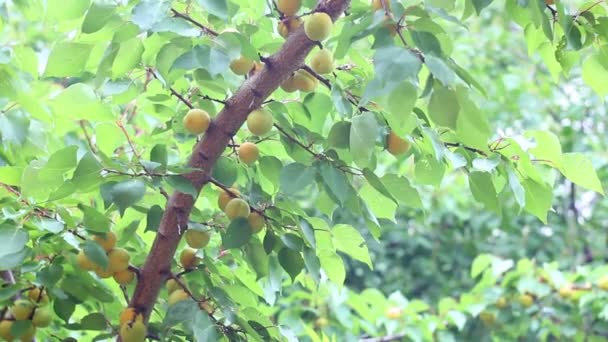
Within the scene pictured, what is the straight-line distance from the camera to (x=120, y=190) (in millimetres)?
834

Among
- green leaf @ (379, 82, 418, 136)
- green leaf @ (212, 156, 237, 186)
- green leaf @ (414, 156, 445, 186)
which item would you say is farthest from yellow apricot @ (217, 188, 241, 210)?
green leaf @ (379, 82, 418, 136)

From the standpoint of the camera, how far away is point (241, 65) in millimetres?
942

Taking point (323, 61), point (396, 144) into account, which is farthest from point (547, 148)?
point (323, 61)

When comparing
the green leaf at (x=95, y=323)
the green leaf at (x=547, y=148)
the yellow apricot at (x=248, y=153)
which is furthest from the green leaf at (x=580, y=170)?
the green leaf at (x=95, y=323)

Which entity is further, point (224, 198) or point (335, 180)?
point (224, 198)

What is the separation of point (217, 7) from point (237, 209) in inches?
10.4

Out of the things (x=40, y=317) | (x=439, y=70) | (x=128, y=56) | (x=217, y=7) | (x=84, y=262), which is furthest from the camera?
(x=40, y=317)

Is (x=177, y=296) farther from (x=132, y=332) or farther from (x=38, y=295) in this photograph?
(x=38, y=295)

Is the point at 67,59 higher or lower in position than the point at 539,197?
higher

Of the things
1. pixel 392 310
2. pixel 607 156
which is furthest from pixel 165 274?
pixel 607 156

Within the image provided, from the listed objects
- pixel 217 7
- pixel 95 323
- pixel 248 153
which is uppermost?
pixel 217 7

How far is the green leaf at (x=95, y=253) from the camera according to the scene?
0.93 metres

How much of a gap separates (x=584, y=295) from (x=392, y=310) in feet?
1.70

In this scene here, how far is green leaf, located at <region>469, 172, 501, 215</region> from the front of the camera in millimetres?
908
